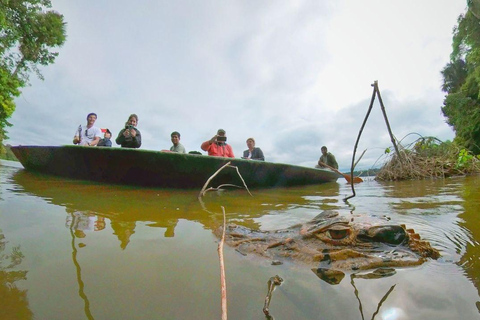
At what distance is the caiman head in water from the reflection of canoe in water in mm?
2615

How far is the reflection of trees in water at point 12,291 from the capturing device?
80 cm

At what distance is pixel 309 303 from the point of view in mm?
955

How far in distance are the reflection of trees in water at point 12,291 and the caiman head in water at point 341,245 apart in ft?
3.13

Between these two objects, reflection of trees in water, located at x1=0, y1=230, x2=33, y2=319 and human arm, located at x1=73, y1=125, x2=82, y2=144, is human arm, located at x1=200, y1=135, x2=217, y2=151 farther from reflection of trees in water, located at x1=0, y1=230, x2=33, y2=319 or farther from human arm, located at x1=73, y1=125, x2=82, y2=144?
reflection of trees in water, located at x1=0, y1=230, x2=33, y2=319

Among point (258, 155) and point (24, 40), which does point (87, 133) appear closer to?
point (258, 155)

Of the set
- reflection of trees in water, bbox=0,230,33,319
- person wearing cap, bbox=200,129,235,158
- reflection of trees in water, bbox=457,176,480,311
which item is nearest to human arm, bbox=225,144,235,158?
person wearing cap, bbox=200,129,235,158

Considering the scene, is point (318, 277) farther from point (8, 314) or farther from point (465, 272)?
point (8, 314)

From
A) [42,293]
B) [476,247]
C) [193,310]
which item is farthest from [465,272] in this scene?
[42,293]

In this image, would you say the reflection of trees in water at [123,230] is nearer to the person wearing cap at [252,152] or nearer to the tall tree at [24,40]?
the person wearing cap at [252,152]

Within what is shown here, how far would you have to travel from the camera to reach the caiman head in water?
128cm

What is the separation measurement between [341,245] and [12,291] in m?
1.55

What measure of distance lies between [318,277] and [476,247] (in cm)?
114

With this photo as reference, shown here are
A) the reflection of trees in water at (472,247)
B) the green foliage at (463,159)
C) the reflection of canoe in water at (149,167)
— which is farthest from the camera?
the green foliage at (463,159)

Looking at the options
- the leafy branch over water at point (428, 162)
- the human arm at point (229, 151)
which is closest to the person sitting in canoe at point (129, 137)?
the human arm at point (229, 151)
